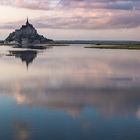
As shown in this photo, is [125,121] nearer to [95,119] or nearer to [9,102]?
[95,119]

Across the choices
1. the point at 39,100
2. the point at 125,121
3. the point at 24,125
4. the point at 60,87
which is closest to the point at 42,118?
the point at 24,125

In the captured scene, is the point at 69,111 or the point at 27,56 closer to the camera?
the point at 69,111

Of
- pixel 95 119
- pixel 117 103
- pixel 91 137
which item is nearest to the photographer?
pixel 91 137

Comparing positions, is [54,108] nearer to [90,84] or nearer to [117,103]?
[117,103]

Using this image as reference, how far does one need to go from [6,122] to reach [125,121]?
186 inches

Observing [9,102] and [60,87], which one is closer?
[9,102]

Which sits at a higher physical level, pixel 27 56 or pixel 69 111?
pixel 69 111

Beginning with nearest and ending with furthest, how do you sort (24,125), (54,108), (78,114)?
(24,125)
(78,114)
(54,108)

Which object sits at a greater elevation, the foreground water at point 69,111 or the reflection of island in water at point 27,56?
the foreground water at point 69,111

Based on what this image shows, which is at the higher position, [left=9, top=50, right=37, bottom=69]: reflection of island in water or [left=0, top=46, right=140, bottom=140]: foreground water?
[left=0, top=46, right=140, bottom=140]: foreground water

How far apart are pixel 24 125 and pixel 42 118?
1468 mm

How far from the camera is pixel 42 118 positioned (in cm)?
1717

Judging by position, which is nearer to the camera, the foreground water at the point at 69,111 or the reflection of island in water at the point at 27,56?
the foreground water at the point at 69,111

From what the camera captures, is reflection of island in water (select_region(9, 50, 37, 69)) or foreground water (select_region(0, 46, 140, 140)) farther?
reflection of island in water (select_region(9, 50, 37, 69))
